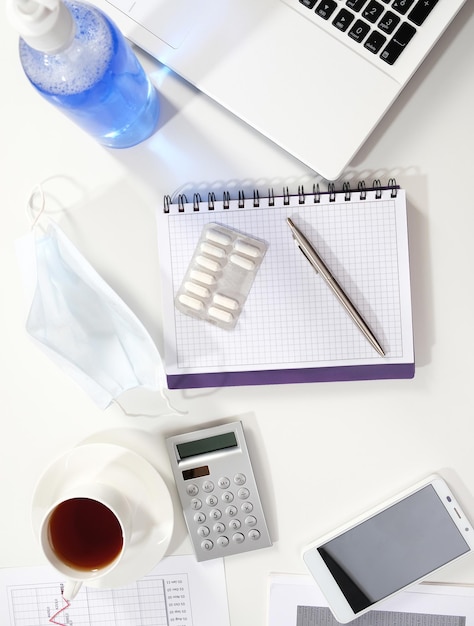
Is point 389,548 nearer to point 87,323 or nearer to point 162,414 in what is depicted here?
point 162,414

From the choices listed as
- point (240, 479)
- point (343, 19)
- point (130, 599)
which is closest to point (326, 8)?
point (343, 19)

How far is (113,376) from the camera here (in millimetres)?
708

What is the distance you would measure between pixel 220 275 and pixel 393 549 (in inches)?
14.7

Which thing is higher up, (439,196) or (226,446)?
(439,196)

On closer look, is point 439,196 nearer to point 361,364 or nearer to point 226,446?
point 361,364

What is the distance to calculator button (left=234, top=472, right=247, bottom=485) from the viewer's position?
2.44ft

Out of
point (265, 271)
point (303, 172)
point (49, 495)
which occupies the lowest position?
point (49, 495)

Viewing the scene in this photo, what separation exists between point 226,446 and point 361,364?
0.18 meters

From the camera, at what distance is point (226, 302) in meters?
0.72

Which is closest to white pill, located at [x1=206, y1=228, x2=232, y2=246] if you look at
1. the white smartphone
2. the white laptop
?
the white laptop

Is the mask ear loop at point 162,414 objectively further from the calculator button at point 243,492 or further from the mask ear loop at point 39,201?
the mask ear loop at point 39,201

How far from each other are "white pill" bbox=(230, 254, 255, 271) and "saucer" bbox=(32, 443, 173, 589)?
0.24 meters

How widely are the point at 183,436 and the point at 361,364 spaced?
218 millimetres

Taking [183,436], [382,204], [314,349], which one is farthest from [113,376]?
[382,204]
